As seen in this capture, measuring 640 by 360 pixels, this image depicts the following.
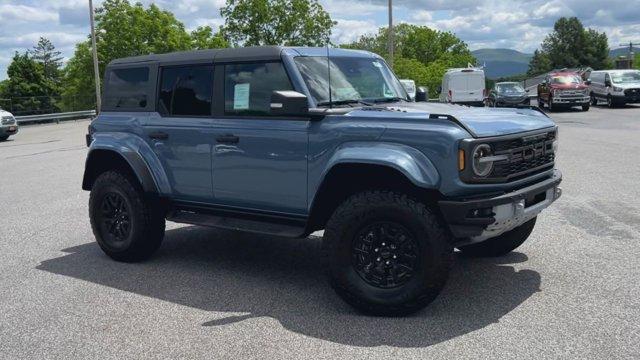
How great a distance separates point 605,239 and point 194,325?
422 cm

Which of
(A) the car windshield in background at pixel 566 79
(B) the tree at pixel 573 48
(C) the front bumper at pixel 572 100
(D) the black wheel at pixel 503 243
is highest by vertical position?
(B) the tree at pixel 573 48

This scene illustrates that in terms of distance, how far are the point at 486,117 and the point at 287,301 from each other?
2022mm

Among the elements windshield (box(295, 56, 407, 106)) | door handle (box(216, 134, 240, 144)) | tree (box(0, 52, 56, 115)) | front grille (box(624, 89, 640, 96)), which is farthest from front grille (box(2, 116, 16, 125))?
tree (box(0, 52, 56, 115))

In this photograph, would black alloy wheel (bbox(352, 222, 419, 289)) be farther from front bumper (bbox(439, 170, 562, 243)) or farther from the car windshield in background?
the car windshield in background

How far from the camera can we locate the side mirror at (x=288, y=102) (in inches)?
182

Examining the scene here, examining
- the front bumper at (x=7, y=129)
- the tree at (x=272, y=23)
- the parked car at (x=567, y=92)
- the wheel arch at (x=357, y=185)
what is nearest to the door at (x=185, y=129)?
the wheel arch at (x=357, y=185)

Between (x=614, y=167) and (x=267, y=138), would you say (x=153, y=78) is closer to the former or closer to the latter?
(x=267, y=138)

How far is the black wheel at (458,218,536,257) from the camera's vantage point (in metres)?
5.82

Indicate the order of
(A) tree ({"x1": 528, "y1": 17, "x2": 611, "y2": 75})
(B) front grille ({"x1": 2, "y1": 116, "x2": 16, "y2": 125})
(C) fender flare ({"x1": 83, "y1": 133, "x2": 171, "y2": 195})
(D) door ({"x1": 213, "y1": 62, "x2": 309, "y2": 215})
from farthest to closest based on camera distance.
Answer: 1. (A) tree ({"x1": 528, "y1": 17, "x2": 611, "y2": 75})
2. (B) front grille ({"x1": 2, "y1": 116, "x2": 16, "y2": 125})
3. (C) fender flare ({"x1": 83, "y1": 133, "x2": 171, "y2": 195})
4. (D) door ({"x1": 213, "y1": 62, "x2": 309, "y2": 215})

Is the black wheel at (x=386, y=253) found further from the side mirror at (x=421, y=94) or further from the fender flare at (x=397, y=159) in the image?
the side mirror at (x=421, y=94)

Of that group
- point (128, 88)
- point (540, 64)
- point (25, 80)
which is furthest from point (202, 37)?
point (540, 64)

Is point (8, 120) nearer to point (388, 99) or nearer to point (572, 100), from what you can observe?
point (388, 99)

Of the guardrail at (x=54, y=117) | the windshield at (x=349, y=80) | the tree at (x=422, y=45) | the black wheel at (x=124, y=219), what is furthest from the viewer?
the tree at (x=422, y=45)

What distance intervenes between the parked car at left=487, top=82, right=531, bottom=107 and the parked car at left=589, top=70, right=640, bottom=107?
3.85 m
